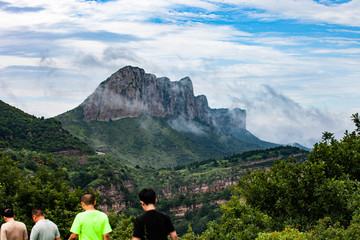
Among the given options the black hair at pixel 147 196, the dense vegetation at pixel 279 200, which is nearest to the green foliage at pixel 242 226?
the dense vegetation at pixel 279 200

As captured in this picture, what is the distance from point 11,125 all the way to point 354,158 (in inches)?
6387

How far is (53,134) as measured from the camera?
7643 inches

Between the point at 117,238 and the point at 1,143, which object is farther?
the point at 1,143

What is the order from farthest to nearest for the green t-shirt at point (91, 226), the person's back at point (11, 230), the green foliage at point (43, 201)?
1. the green foliage at point (43, 201)
2. the person's back at point (11, 230)
3. the green t-shirt at point (91, 226)

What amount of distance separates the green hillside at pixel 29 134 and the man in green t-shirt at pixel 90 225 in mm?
157918

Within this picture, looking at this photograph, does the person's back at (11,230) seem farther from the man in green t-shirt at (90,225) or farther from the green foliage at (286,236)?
the green foliage at (286,236)

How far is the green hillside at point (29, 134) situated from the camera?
556ft

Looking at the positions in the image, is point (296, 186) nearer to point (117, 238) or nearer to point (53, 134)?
point (117, 238)

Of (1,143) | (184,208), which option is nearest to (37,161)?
(1,143)

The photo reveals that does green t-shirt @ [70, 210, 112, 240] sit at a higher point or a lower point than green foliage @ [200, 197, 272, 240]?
higher

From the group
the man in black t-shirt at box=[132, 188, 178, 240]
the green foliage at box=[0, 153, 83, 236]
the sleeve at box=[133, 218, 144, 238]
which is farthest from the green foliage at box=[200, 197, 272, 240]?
the sleeve at box=[133, 218, 144, 238]

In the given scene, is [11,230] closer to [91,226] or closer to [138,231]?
[91,226]

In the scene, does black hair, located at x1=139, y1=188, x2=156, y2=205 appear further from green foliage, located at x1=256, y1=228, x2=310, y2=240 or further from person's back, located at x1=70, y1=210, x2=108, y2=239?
green foliage, located at x1=256, y1=228, x2=310, y2=240

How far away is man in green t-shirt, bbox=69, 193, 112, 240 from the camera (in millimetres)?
13047
